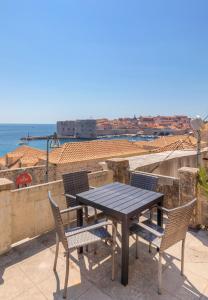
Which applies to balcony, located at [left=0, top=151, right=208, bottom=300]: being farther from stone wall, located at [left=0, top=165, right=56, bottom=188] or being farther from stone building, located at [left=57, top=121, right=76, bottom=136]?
stone building, located at [left=57, top=121, right=76, bottom=136]

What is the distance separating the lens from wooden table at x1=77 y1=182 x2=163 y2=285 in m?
2.40

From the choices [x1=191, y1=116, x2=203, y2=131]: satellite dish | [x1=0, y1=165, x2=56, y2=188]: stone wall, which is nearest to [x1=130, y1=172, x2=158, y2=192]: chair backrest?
[x1=191, y1=116, x2=203, y2=131]: satellite dish

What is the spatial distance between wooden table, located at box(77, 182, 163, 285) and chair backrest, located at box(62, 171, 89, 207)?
0.56 metres

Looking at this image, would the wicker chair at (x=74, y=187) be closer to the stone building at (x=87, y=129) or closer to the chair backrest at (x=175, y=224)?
the chair backrest at (x=175, y=224)

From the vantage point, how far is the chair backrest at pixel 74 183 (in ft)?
12.1

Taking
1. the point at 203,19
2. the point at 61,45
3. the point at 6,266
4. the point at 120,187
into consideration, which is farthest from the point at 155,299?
the point at 61,45

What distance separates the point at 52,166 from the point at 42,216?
10546 millimetres

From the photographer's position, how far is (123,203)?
2.74m

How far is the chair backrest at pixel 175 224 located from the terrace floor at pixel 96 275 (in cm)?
58

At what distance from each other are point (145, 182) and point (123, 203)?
1.07m

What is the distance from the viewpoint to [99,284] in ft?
7.97

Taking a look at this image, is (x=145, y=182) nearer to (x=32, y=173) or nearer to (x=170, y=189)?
(x=170, y=189)

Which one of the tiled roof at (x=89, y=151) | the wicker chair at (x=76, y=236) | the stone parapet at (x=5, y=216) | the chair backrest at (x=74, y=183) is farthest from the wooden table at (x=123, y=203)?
the tiled roof at (x=89, y=151)

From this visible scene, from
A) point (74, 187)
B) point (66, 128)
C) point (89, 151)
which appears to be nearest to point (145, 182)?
point (74, 187)
